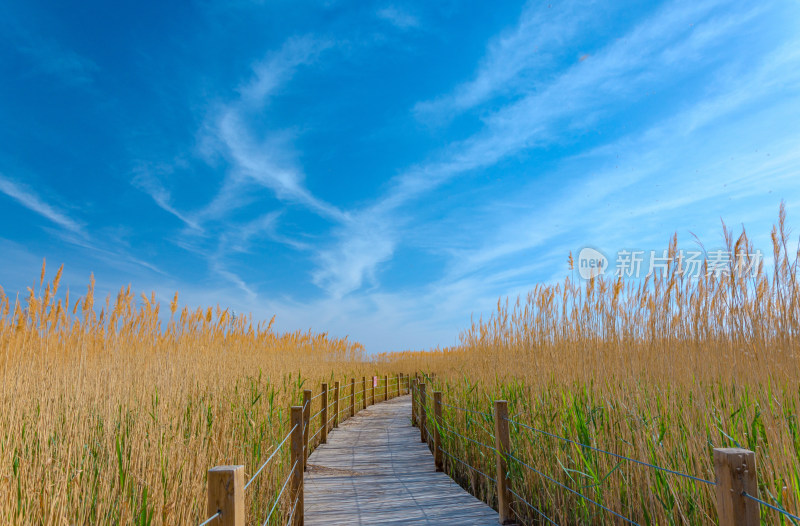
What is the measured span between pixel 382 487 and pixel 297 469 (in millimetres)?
1261

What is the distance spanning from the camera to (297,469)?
395cm

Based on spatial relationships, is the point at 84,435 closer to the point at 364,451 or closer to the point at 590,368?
the point at 590,368

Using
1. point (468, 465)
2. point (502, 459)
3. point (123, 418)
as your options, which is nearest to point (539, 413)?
point (502, 459)

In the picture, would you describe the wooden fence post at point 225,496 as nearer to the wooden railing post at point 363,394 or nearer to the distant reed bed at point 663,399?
the distant reed bed at point 663,399

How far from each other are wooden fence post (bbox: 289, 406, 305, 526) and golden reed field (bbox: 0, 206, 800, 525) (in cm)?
22

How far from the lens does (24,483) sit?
236 cm

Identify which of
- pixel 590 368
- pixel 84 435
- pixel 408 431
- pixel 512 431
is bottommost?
pixel 408 431

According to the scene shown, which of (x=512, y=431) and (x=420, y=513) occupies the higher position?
(x=512, y=431)

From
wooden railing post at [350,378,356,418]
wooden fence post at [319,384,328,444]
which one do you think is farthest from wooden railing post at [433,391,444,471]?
wooden railing post at [350,378,356,418]

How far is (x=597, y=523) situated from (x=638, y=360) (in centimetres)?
114

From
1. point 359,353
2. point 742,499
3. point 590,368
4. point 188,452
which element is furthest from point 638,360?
point 359,353

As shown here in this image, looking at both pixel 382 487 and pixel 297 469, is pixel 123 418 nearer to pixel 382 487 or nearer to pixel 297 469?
pixel 297 469

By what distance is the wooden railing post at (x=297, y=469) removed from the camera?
3849 mm

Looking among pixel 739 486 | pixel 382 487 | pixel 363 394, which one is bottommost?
pixel 382 487
